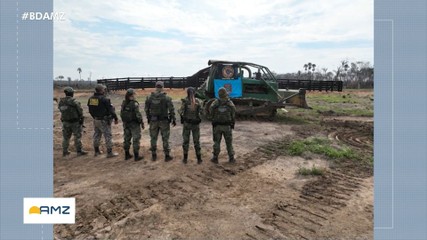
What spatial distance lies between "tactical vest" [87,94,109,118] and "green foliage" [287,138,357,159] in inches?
178

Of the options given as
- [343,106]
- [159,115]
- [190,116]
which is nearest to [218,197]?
[190,116]

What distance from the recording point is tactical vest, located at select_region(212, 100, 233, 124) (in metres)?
6.62

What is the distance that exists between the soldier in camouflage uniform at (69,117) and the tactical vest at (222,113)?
3.37 meters

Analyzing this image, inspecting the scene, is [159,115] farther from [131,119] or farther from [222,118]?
[222,118]

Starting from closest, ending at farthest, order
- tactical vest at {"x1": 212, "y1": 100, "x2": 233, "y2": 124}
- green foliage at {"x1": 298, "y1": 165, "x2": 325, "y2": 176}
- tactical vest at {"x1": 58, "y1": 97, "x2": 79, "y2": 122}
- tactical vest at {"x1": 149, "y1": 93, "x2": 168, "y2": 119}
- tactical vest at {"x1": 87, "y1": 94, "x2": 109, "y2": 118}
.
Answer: green foliage at {"x1": 298, "y1": 165, "x2": 325, "y2": 176} → tactical vest at {"x1": 212, "y1": 100, "x2": 233, "y2": 124} → tactical vest at {"x1": 149, "y1": 93, "x2": 168, "y2": 119} → tactical vest at {"x1": 87, "y1": 94, "x2": 109, "y2": 118} → tactical vest at {"x1": 58, "y1": 97, "x2": 79, "y2": 122}

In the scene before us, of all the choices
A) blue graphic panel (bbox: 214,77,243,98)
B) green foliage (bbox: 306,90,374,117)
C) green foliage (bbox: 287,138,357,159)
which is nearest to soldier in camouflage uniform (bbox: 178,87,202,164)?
green foliage (bbox: 287,138,357,159)

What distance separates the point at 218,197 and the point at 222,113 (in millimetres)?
2237

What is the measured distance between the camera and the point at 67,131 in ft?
24.5

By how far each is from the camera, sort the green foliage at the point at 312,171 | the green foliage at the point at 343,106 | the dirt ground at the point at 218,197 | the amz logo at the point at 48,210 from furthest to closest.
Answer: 1. the green foliage at the point at 343,106
2. the green foliage at the point at 312,171
3. the dirt ground at the point at 218,197
4. the amz logo at the point at 48,210

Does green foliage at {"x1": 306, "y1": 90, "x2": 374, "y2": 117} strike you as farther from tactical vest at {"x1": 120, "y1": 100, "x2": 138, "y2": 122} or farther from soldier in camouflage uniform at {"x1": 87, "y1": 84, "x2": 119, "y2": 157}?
soldier in camouflage uniform at {"x1": 87, "y1": 84, "x2": 119, "y2": 157}

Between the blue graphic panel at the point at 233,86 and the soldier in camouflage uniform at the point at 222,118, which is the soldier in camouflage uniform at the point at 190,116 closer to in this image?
the soldier in camouflage uniform at the point at 222,118

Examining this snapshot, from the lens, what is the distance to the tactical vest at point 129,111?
6938mm

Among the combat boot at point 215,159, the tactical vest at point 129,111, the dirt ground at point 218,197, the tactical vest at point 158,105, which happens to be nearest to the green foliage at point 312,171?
the dirt ground at point 218,197

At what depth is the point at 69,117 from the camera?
24.5ft
